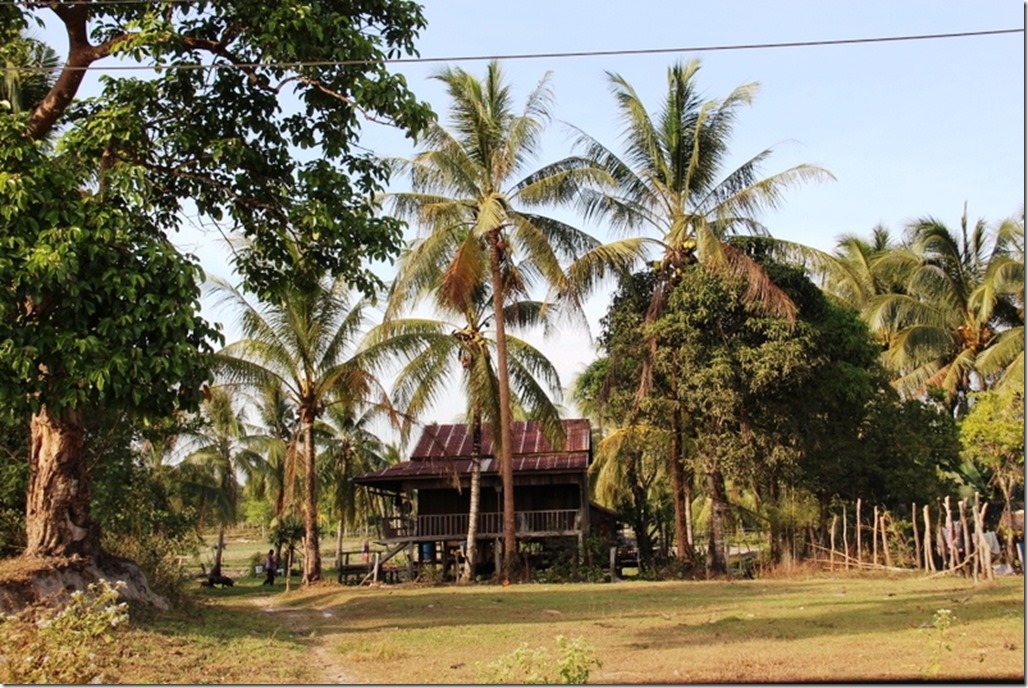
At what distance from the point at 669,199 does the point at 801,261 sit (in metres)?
3.47

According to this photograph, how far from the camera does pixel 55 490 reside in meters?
12.0

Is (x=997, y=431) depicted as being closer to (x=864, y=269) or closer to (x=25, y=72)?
(x=864, y=269)

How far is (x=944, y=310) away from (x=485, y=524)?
14.6 m

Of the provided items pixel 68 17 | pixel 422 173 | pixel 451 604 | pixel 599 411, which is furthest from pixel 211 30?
pixel 599 411

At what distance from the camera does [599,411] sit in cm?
2578

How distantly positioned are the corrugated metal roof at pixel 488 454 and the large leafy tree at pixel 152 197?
542 inches

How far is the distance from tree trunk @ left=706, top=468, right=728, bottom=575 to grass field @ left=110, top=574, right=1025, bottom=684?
5.25 metres

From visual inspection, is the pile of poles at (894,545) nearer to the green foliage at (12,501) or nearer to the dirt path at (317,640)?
the dirt path at (317,640)

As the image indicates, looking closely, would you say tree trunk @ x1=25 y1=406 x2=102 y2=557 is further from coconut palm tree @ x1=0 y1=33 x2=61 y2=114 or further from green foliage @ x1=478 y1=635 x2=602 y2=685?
green foliage @ x1=478 y1=635 x2=602 y2=685

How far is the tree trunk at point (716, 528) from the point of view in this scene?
78.0ft

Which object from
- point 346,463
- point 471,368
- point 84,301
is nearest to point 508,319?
point 471,368

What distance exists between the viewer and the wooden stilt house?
26281mm

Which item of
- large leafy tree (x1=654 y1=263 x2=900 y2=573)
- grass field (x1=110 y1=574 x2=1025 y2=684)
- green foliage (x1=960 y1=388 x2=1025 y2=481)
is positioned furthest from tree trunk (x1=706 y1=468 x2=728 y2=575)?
green foliage (x1=960 y1=388 x2=1025 y2=481)

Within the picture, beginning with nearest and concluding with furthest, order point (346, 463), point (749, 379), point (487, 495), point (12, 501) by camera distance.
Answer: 1. point (12, 501)
2. point (749, 379)
3. point (487, 495)
4. point (346, 463)
